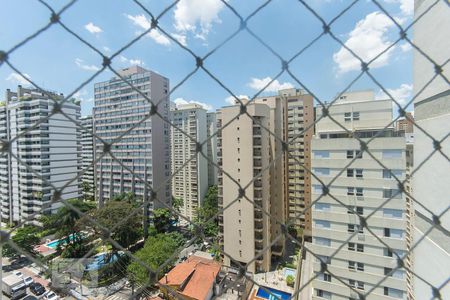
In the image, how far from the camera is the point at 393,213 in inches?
141

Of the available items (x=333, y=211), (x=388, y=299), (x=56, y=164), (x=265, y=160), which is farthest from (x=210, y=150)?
(x=388, y=299)

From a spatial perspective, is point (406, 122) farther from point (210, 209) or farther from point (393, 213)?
point (210, 209)

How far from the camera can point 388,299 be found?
145 inches

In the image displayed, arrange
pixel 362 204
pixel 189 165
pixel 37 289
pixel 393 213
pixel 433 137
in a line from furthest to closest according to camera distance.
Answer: pixel 189 165 < pixel 37 289 < pixel 362 204 < pixel 393 213 < pixel 433 137

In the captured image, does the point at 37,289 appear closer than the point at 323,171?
No

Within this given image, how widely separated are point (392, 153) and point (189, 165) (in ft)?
30.9

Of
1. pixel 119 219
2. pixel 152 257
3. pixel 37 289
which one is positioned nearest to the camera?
pixel 152 257

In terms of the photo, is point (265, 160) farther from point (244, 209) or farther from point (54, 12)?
point (54, 12)

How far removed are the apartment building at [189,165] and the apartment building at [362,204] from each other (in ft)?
25.7

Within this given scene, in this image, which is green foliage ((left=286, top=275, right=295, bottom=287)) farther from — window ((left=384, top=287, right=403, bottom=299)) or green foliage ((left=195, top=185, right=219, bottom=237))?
A: window ((left=384, top=287, right=403, bottom=299))

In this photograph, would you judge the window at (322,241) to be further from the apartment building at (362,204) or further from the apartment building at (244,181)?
the apartment building at (244,181)

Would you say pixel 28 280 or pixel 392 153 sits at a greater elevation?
pixel 392 153

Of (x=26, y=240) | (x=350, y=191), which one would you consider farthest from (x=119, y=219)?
(x=350, y=191)

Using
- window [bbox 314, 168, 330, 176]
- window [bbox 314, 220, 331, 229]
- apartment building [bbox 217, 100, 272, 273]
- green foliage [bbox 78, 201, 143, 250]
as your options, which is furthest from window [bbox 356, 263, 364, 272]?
green foliage [bbox 78, 201, 143, 250]
